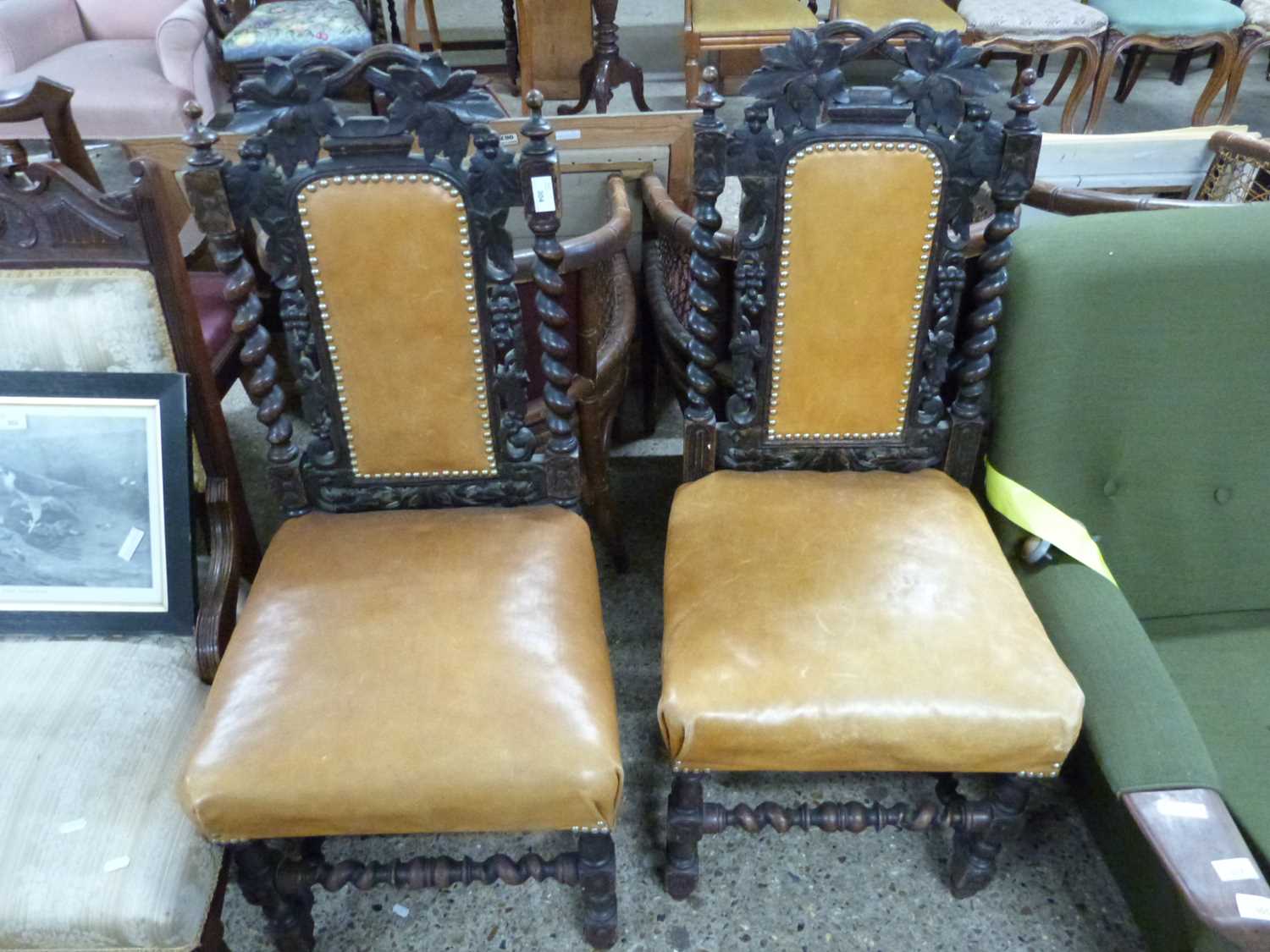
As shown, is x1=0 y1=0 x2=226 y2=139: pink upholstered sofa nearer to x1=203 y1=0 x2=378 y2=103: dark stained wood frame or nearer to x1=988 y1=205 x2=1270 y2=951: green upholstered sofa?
x1=203 y1=0 x2=378 y2=103: dark stained wood frame

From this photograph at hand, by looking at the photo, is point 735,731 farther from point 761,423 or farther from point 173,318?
point 173,318

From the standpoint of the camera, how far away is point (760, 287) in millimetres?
1260

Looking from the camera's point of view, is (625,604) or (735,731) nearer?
(735,731)

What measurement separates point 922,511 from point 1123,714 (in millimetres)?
364

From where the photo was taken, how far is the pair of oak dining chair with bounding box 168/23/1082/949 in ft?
3.44

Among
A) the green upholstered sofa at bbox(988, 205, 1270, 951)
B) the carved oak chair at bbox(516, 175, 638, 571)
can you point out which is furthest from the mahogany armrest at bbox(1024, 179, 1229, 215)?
the carved oak chair at bbox(516, 175, 638, 571)

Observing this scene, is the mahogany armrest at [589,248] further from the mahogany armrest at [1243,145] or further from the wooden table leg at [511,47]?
the wooden table leg at [511,47]

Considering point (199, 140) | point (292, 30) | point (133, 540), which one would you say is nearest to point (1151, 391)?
point (199, 140)

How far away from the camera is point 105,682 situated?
1173mm

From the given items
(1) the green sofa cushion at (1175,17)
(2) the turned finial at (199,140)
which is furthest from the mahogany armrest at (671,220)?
(1) the green sofa cushion at (1175,17)

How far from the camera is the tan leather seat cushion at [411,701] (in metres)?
1.00

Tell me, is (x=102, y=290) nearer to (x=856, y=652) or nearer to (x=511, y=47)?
(x=856, y=652)

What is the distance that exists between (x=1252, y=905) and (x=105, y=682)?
132 cm

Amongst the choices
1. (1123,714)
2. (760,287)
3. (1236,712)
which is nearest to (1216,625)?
(1236,712)
